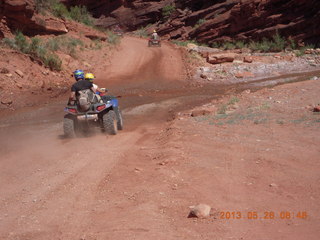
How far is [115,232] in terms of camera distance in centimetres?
388

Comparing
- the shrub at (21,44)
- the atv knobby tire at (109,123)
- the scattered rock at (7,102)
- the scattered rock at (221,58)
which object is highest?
the shrub at (21,44)

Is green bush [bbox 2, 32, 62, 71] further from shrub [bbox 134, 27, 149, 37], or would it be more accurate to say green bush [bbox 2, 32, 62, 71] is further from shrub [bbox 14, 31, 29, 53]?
shrub [bbox 134, 27, 149, 37]

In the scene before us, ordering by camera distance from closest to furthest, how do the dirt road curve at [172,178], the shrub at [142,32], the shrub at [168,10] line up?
the dirt road curve at [172,178], the shrub at [142,32], the shrub at [168,10]

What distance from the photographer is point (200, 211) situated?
4.14m

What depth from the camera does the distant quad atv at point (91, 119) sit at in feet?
28.3

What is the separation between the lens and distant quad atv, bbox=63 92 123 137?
340 inches

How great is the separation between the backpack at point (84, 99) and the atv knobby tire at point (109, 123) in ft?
1.45

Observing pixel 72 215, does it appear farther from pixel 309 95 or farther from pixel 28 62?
pixel 28 62

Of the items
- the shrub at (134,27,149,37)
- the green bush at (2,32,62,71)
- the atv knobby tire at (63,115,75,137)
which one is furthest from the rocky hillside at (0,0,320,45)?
the atv knobby tire at (63,115,75,137)

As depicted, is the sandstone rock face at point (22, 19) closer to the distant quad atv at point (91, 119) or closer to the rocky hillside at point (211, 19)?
the rocky hillside at point (211, 19)

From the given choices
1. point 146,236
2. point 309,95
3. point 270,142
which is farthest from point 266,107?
point 146,236

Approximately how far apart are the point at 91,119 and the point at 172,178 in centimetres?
377

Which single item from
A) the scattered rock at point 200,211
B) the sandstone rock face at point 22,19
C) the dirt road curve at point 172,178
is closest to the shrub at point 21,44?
the sandstone rock face at point 22,19

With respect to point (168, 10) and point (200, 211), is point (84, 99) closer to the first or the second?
point (200, 211)
